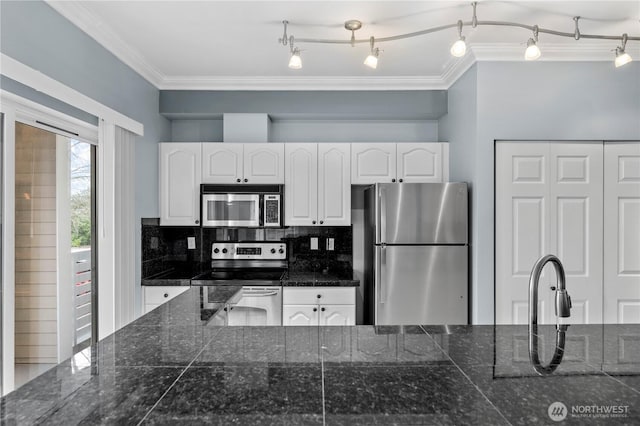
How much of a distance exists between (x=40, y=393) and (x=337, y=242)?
299 cm

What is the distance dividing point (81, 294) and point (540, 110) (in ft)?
11.1

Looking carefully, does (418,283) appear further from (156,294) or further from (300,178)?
(156,294)

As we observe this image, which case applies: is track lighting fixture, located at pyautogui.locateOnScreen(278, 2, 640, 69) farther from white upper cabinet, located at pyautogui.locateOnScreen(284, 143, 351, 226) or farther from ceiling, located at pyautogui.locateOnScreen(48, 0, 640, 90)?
white upper cabinet, located at pyautogui.locateOnScreen(284, 143, 351, 226)

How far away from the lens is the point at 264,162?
11.1ft

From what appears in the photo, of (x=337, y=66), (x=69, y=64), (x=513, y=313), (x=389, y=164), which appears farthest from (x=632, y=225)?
(x=69, y=64)

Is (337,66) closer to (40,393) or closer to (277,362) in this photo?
(277,362)

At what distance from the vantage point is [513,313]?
281cm

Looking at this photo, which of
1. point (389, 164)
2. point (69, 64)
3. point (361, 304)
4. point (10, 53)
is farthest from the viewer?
point (361, 304)

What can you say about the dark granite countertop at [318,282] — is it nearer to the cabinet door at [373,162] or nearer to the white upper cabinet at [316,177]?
the white upper cabinet at [316,177]

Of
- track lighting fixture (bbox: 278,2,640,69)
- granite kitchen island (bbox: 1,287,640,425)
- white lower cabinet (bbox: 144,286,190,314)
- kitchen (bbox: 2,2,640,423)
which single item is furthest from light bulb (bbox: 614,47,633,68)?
white lower cabinet (bbox: 144,286,190,314)

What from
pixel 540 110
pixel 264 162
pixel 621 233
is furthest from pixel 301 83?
pixel 621 233

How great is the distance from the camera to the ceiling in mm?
2225

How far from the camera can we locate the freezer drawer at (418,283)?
291cm

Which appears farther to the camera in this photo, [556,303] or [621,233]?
[621,233]
